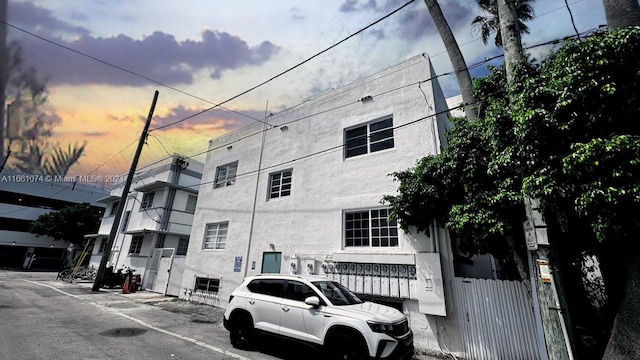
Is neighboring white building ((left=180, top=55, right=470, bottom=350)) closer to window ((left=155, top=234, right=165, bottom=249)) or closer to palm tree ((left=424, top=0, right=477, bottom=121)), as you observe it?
palm tree ((left=424, top=0, right=477, bottom=121))

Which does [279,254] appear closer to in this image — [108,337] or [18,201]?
[108,337]

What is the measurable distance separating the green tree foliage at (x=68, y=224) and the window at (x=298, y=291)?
37558mm

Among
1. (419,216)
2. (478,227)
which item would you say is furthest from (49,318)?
(478,227)

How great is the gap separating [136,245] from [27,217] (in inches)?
1100

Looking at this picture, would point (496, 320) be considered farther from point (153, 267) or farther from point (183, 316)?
point (153, 267)

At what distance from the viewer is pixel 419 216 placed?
305 inches

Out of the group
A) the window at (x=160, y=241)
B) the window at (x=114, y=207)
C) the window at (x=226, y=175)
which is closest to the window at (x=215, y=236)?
the window at (x=226, y=175)

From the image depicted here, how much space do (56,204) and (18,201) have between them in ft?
13.0

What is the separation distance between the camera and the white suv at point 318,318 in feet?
17.0

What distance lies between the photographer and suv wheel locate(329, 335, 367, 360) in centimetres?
516

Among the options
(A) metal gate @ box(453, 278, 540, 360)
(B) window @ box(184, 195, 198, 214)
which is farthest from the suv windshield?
(B) window @ box(184, 195, 198, 214)

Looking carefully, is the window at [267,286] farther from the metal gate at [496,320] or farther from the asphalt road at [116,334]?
the metal gate at [496,320]

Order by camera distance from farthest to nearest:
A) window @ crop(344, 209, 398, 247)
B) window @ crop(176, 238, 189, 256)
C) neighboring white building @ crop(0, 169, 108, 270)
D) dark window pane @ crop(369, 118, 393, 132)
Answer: neighboring white building @ crop(0, 169, 108, 270), window @ crop(176, 238, 189, 256), dark window pane @ crop(369, 118, 393, 132), window @ crop(344, 209, 398, 247)

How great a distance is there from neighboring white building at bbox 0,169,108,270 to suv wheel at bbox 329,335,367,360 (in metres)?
45.8
